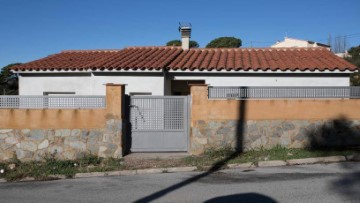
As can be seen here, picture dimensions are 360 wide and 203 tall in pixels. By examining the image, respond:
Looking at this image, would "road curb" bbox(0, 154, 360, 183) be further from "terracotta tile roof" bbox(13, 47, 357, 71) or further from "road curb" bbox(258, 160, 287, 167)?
"terracotta tile roof" bbox(13, 47, 357, 71)

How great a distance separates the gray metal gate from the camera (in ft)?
38.7

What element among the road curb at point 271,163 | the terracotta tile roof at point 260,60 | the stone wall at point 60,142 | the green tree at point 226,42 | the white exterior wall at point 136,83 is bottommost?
the road curb at point 271,163

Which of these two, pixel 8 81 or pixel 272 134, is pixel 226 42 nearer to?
pixel 8 81

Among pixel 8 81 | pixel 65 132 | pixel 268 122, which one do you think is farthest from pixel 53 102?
pixel 8 81

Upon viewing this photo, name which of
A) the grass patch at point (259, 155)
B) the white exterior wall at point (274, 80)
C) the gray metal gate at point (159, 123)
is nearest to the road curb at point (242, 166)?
the grass patch at point (259, 155)

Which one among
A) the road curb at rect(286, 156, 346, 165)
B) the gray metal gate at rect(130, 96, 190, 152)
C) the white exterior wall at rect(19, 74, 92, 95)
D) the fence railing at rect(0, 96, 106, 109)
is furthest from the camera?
the white exterior wall at rect(19, 74, 92, 95)

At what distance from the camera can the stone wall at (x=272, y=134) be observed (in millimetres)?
11414

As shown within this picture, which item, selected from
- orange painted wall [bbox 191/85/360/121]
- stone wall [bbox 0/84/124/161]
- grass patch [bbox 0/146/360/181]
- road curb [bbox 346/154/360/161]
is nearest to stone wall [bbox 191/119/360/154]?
orange painted wall [bbox 191/85/360/121]

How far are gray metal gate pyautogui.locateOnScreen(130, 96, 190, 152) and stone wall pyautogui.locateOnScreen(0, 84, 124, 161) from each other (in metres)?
0.69

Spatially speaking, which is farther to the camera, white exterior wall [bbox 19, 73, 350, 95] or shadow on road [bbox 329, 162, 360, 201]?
white exterior wall [bbox 19, 73, 350, 95]

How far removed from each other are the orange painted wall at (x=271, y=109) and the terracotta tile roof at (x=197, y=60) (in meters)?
2.97

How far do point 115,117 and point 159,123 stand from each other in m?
1.38

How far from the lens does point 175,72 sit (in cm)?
1464

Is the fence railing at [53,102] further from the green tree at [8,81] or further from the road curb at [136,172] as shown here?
the green tree at [8,81]
